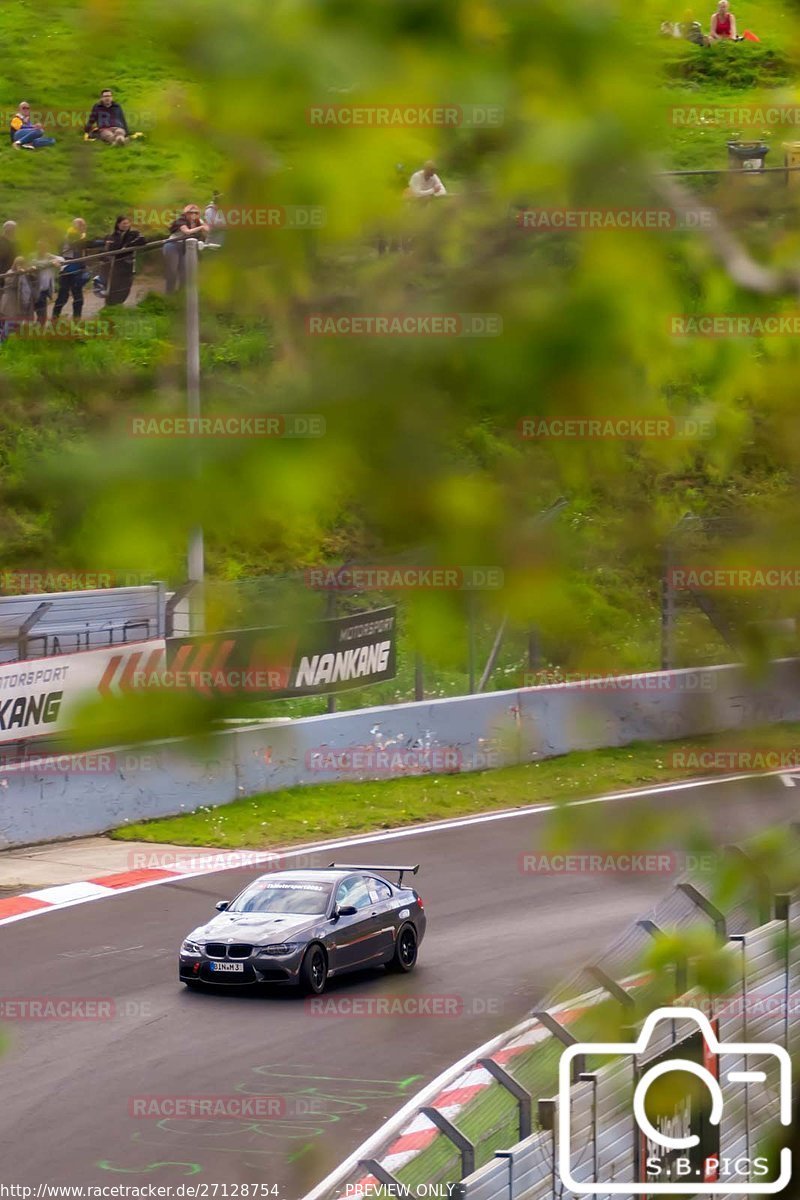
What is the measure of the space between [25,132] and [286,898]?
12.8 meters

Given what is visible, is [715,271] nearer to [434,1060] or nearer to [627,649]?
[627,649]

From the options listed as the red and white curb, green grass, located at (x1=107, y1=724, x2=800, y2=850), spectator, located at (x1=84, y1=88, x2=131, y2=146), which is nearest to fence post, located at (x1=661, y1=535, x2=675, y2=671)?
spectator, located at (x1=84, y1=88, x2=131, y2=146)

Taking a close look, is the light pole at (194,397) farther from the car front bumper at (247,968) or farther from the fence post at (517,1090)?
the car front bumper at (247,968)

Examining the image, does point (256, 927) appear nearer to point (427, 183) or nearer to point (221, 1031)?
point (221, 1031)

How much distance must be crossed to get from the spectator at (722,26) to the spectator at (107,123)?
2.68ft

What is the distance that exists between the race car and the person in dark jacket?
422 inches

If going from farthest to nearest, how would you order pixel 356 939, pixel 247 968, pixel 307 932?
pixel 356 939, pixel 307 932, pixel 247 968

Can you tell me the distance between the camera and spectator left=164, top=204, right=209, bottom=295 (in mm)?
1928

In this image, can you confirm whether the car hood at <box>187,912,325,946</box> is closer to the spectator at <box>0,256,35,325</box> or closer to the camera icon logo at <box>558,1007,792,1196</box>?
the camera icon logo at <box>558,1007,792,1196</box>

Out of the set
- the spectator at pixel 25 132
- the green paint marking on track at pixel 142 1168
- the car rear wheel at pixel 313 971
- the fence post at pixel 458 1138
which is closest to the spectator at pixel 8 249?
the spectator at pixel 25 132

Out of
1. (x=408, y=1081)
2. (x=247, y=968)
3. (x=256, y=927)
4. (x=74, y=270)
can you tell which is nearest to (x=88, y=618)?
(x=256, y=927)

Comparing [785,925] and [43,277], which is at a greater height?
Answer: [43,277]

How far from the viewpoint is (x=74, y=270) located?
2672mm

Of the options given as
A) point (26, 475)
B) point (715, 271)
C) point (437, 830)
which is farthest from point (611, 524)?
point (437, 830)
